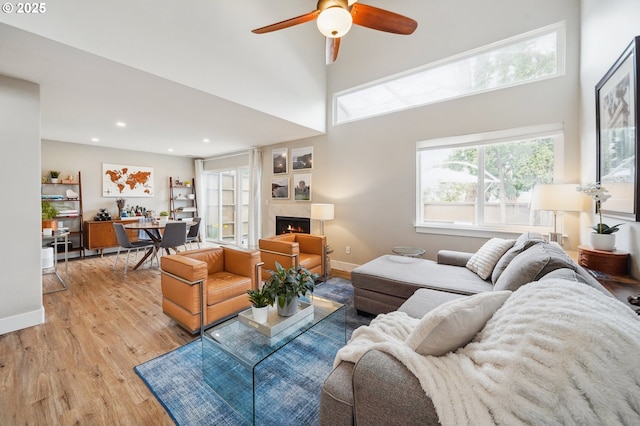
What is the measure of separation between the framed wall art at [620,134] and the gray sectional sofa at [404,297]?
0.49m

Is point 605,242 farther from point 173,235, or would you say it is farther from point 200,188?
point 200,188

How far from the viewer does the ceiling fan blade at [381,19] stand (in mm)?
1959

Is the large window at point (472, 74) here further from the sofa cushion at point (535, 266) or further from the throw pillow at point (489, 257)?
the sofa cushion at point (535, 266)

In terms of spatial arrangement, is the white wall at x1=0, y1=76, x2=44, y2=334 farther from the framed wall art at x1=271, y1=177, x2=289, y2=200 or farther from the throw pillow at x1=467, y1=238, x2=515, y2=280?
the throw pillow at x1=467, y1=238, x2=515, y2=280

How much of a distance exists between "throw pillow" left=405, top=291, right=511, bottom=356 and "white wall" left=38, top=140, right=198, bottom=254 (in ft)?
23.6

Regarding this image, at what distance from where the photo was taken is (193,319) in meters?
2.21

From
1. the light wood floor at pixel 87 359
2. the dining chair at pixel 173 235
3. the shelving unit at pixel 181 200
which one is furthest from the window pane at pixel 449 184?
the shelving unit at pixel 181 200

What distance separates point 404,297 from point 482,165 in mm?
2125

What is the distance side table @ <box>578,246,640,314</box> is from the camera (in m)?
1.45

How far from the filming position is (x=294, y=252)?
11.1 feet

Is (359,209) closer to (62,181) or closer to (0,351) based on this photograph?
(0,351)

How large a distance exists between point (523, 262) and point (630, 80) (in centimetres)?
126

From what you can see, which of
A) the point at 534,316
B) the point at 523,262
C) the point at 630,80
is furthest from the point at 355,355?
the point at 630,80

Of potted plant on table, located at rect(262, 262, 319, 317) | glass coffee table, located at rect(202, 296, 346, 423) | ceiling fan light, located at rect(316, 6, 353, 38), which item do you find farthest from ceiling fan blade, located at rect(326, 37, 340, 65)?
glass coffee table, located at rect(202, 296, 346, 423)
